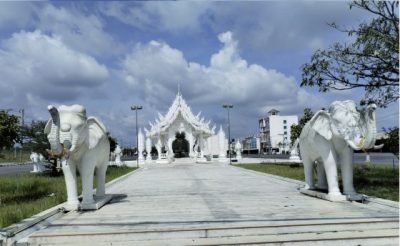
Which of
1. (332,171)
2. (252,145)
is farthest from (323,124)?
(252,145)

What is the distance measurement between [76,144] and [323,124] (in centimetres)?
485

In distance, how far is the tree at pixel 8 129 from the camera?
10305 mm

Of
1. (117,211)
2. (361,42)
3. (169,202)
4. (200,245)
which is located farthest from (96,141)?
(361,42)

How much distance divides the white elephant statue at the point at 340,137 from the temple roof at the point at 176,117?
31945mm

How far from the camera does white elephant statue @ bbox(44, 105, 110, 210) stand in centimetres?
748

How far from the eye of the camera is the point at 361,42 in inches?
399

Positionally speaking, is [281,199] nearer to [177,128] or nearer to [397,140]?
[397,140]

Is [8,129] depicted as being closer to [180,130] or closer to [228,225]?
[228,225]

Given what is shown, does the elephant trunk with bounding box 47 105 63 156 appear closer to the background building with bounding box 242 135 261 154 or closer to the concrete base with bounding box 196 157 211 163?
the concrete base with bounding box 196 157 211 163

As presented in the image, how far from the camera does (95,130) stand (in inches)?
350

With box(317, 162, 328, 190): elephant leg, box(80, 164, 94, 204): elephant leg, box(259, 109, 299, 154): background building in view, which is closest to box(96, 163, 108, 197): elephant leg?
box(80, 164, 94, 204): elephant leg

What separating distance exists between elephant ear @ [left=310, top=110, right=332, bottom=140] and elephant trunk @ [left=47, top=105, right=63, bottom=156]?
5044mm

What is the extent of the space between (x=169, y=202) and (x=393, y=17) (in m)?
6.25

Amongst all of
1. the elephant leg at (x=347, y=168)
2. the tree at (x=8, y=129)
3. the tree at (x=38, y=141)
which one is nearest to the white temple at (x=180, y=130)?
the tree at (x=38, y=141)
